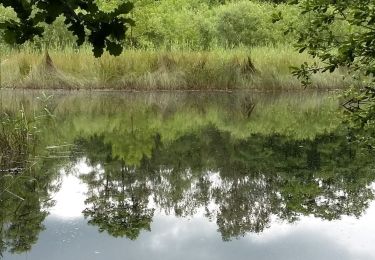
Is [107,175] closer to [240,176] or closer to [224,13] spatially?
[240,176]

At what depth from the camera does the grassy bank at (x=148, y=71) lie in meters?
14.9

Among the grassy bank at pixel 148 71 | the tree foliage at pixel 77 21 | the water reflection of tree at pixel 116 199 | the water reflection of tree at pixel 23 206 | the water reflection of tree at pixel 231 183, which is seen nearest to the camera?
the tree foliage at pixel 77 21

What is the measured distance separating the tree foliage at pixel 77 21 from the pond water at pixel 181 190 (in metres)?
2.75

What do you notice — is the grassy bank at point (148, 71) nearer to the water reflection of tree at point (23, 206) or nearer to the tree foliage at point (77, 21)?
the water reflection of tree at point (23, 206)

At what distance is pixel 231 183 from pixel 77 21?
4.82 meters

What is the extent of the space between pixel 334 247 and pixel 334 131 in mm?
5732

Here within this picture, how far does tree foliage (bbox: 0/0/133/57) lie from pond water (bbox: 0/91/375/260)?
2.75 metres

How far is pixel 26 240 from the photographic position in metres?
4.43

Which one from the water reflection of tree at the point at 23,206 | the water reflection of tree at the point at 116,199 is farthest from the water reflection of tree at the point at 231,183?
the water reflection of tree at the point at 23,206

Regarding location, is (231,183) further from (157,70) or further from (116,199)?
(157,70)

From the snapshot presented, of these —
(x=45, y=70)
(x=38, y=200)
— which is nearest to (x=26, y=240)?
(x=38, y=200)

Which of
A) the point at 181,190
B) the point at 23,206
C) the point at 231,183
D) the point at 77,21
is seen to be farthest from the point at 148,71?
the point at 77,21

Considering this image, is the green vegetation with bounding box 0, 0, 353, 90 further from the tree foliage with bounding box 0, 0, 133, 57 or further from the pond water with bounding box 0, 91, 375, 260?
the tree foliage with bounding box 0, 0, 133, 57

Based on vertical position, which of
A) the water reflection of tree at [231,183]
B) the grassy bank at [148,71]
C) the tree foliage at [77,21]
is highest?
the tree foliage at [77,21]
